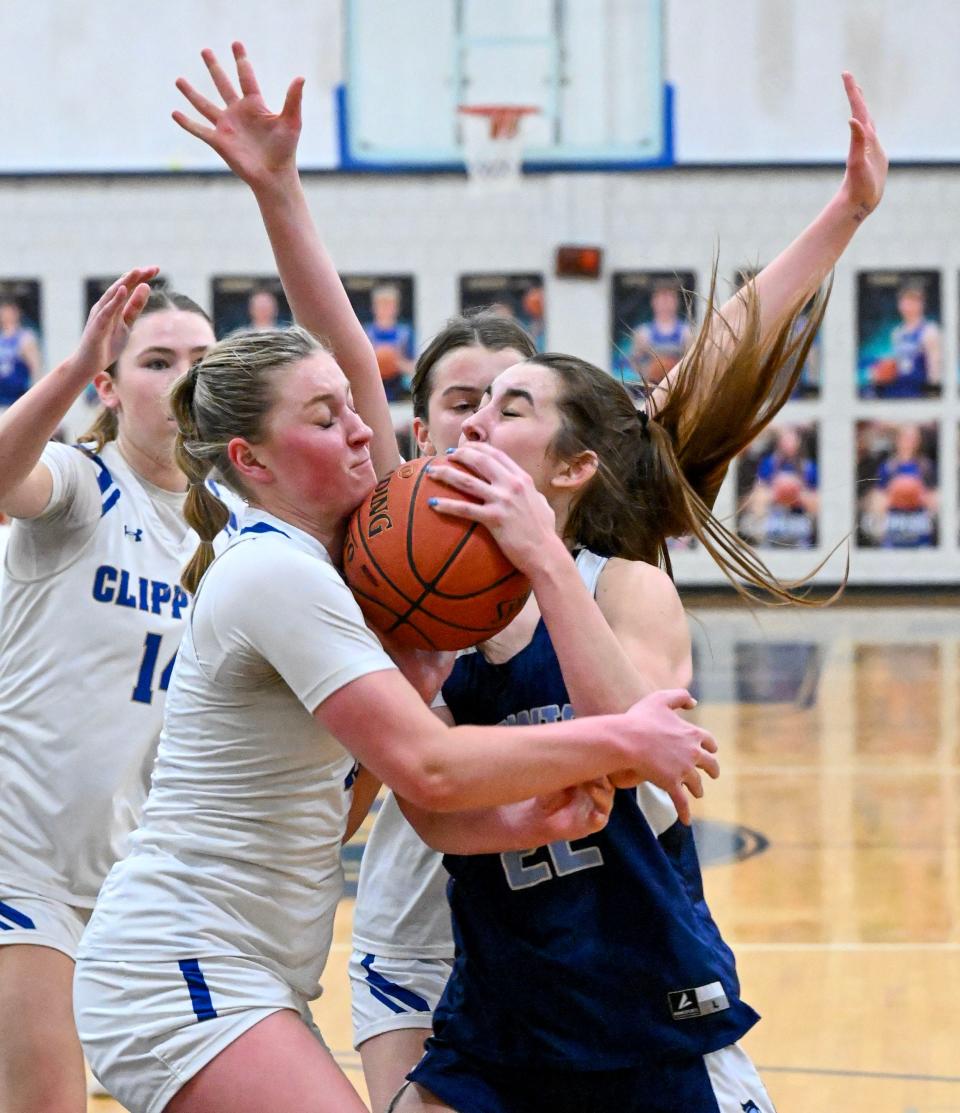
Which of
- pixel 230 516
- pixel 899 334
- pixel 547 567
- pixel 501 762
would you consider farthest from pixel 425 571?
pixel 899 334

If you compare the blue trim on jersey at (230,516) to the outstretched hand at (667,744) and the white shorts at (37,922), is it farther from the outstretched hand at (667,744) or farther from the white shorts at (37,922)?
the outstretched hand at (667,744)

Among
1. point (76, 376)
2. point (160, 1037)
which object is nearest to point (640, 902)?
point (160, 1037)

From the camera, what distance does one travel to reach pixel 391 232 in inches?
594

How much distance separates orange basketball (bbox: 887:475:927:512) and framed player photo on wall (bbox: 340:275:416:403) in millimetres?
4557

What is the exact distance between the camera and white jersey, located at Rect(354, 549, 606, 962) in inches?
116

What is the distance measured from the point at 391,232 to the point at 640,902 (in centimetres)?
1321

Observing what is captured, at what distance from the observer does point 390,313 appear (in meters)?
15.1

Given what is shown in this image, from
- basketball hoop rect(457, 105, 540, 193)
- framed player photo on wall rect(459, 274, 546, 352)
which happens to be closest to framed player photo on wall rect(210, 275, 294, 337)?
framed player photo on wall rect(459, 274, 546, 352)

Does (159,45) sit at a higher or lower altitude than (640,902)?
higher

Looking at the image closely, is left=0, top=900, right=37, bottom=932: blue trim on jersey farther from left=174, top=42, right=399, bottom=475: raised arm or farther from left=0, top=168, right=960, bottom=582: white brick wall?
left=0, top=168, right=960, bottom=582: white brick wall

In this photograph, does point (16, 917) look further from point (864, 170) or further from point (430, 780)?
point (864, 170)

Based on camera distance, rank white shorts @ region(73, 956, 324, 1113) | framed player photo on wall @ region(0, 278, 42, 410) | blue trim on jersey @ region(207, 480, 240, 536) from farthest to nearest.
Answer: framed player photo on wall @ region(0, 278, 42, 410)
blue trim on jersey @ region(207, 480, 240, 536)
white shorts @ region(73, 956, 324, 1113)

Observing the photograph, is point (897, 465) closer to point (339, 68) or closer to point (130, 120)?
point (339, 68)

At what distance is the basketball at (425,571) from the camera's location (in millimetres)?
2236
